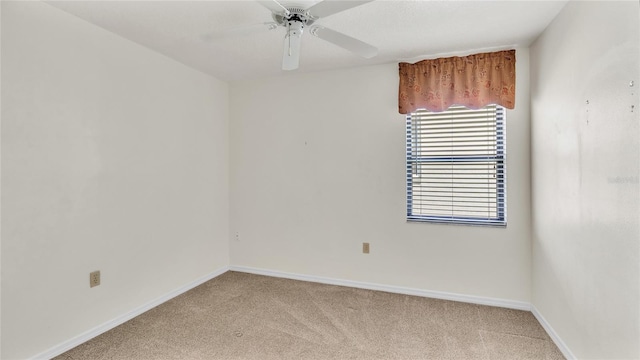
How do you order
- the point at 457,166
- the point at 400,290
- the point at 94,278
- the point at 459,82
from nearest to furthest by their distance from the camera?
the point at 94,278, the point at 459,82, the point at 457,166, the point at 400,290

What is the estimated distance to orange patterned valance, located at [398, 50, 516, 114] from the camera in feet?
8.81

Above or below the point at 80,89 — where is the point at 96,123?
below

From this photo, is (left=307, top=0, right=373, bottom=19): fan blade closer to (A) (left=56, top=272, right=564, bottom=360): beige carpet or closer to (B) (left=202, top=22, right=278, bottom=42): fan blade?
(B) (left=202, top=22, right=278, bottom=42): fan blade

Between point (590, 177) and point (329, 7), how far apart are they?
1.67 metres

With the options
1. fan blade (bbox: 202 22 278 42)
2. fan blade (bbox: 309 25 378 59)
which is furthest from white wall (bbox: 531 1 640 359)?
fan blade (bbox: 202 22 278 42)

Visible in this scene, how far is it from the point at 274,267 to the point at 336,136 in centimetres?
168

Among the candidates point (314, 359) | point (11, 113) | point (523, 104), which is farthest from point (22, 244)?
point (523, 104)

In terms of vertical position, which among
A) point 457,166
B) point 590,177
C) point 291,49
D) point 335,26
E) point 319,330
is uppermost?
point 335,26

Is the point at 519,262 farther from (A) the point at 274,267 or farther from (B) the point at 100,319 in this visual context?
(B) the point at 100,319

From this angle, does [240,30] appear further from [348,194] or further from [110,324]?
[110,324]

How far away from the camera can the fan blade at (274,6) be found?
1.45m

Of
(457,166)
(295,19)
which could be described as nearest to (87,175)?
(295,19)

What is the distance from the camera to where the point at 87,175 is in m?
2.30

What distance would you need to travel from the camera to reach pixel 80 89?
2.25 metres
